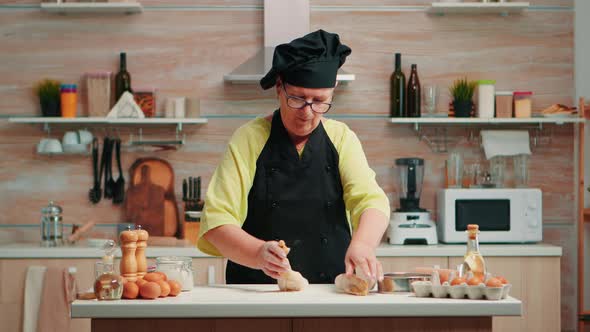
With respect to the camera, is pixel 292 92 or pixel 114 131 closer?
pixel 292 92

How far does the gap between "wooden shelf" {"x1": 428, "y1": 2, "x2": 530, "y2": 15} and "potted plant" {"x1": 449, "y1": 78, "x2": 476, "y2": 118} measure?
0.40m

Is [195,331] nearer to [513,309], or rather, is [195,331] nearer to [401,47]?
[513,309]

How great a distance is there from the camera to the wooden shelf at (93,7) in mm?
4562

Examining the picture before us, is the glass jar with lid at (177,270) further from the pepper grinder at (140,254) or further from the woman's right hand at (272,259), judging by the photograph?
the woman's right hand at (272,259)

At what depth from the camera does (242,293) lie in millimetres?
2221

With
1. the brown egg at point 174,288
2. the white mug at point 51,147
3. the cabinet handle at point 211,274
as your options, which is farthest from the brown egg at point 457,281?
the white mug at point 51,147

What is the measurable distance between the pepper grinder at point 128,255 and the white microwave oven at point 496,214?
2549 millimetres

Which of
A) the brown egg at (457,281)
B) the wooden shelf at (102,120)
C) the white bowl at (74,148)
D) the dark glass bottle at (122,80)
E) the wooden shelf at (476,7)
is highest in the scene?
the wooden shelf at (476,7)

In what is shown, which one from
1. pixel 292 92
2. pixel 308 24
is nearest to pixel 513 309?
pixel 292 92

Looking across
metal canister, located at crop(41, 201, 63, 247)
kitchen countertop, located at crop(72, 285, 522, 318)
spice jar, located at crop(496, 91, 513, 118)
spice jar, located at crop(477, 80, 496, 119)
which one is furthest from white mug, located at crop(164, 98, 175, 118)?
kitchen countertop, located at crop(72, 285, 522, 318)

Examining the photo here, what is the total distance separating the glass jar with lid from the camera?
2238mm

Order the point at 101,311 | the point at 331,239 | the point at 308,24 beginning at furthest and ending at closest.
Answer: the point at 308,24, the point at 331,239, the point at 101,311

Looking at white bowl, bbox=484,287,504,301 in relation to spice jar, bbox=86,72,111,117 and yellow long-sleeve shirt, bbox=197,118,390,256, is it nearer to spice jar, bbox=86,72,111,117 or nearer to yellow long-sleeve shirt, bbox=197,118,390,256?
yellow long-sleeve shirt, bbox=197,118,390,256

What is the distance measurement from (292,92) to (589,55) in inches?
116
